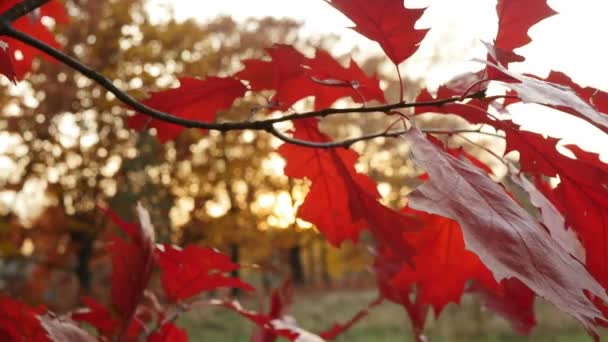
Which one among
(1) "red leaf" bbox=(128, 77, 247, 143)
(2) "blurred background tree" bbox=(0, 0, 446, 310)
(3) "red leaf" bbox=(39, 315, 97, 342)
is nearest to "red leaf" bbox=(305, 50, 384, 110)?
(1) "red leaf" bbox=(128, 77, 247, 143)

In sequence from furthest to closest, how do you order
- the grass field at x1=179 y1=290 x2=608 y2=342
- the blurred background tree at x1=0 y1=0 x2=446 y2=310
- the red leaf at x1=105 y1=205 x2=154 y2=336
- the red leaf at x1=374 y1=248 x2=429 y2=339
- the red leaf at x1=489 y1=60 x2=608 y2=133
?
the blurred background tree at x1=0 y1=0 x2=446 y2=310, the grass field at x1=179 y1=290 x2=608 y2=342, the red leaf at x1=374 y1=248 x2=429 y2=339, the red leaf at x1=105 y1=205 x2=154 y2=336, the red leaf at x1=489 y1=60 x2=608 y2=133

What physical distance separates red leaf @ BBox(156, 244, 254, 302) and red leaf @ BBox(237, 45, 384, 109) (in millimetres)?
183

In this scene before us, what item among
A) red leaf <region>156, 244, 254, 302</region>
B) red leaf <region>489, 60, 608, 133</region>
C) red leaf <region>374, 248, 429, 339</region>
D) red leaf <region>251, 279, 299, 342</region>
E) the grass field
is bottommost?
the grass field

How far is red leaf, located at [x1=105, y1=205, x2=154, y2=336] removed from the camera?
0.58 meters

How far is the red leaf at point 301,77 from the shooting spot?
2.01ft

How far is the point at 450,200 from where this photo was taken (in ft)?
1.29

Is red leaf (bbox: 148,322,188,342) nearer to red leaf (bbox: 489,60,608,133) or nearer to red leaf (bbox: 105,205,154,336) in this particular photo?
red leaf (bbox: 105,205,154,336)

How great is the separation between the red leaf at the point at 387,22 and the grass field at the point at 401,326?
328 centimetres

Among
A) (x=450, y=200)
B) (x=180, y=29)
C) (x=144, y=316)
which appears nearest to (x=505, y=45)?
(x=450, y=200)

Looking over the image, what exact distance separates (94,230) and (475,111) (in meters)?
6.88

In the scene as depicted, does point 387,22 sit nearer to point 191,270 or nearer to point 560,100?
point 560,100

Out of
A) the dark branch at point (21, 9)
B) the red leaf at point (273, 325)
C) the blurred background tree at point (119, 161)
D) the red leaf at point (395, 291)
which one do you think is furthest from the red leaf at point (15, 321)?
the blurred background tree at point (119, 161)

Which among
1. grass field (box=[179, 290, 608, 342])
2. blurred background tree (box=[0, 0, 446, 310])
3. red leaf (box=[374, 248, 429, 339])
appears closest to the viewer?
red leaf (box=[374, 248, 429, 339])

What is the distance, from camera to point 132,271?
585 millimetres
